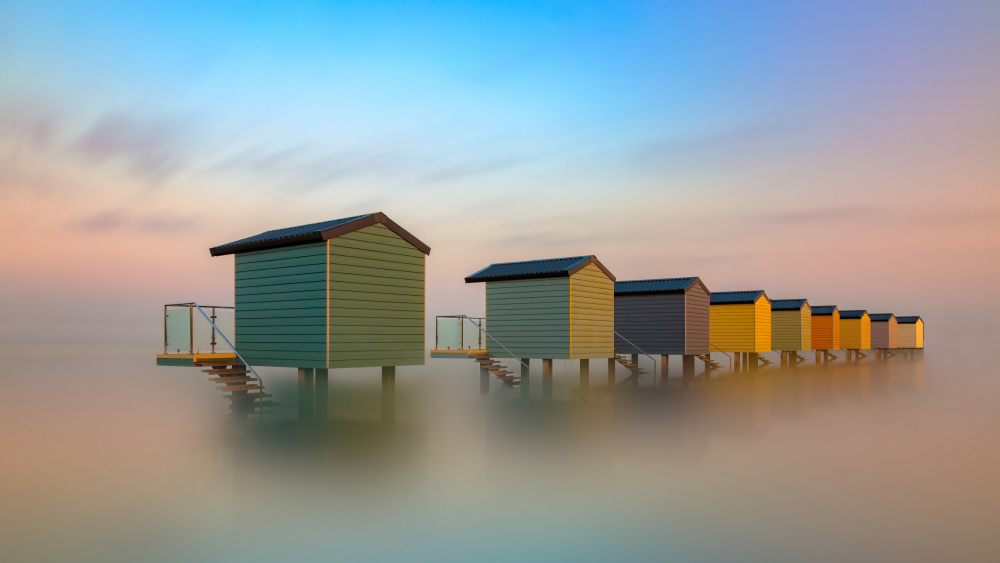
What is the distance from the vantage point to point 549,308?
88.3 ft

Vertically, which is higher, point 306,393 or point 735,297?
point 735,297

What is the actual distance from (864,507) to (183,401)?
23.0 m

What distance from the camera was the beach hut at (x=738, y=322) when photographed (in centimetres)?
3906

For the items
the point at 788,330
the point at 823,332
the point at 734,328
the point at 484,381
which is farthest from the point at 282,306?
the point at 823,332

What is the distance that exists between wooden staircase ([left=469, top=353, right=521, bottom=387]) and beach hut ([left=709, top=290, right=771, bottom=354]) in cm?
1636

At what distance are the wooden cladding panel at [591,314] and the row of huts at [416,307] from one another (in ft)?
0.18

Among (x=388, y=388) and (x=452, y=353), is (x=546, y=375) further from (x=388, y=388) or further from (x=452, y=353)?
(x=388, y=388)

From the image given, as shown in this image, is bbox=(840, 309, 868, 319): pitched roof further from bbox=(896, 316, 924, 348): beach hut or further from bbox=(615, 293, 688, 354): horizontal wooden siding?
bbox=(615, 293, 688, 354): horizontal wooden siding

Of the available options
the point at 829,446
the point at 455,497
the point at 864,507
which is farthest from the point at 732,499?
the point at 829,446

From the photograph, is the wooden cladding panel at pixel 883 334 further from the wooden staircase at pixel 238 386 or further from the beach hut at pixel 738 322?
the wooden staircase at pixel 238 386

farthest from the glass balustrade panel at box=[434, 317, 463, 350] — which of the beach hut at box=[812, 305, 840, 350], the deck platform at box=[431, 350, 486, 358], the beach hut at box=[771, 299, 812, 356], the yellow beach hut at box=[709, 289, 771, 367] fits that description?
the beach hut at box=[812, 305, 840, 350]

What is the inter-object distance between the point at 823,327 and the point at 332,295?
4488cm

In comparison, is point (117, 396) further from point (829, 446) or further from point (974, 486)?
point (974, 486)

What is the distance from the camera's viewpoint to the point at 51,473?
41.3ft
